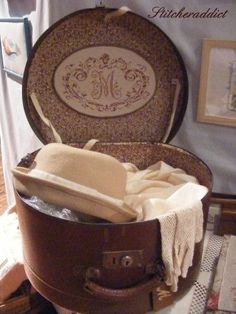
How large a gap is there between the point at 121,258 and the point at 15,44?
0.85m

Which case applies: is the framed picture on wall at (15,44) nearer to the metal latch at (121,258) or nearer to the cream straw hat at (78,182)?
the cream straw hat at (78,182)

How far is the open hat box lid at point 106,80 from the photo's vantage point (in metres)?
0.81

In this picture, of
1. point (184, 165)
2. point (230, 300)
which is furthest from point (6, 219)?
point (230, 300)

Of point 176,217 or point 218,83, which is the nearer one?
point 176,217

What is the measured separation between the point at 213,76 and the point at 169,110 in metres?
0.13

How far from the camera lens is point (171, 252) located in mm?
560

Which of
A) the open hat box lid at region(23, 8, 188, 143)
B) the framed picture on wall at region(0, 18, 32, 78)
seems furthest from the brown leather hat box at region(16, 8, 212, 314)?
the framed picture on wall at region(0, 18, 32, 78)

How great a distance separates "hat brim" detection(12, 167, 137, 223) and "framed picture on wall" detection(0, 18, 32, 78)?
0.61 meters

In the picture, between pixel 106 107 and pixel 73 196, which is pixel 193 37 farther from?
pixel 73 196

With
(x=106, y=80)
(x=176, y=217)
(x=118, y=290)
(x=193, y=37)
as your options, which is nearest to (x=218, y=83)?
(x=193, y=37)

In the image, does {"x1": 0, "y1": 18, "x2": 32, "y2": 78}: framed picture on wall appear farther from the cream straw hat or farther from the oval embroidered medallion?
the cream straw hat

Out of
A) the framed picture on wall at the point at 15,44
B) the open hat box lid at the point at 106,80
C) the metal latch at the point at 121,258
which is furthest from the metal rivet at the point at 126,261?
the framed picture on wall at the point at 15,44

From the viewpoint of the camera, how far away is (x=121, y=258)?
1.78ft

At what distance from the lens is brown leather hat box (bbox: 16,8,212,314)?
1.95 feet
